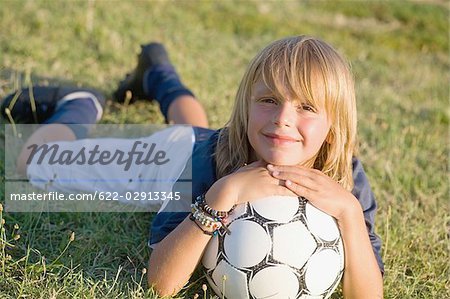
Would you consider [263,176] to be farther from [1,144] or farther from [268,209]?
[1,144]

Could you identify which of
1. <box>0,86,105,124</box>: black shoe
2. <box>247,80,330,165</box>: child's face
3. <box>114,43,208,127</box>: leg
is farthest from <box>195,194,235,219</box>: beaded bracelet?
<box>0,86,105,124</box>: black shoe

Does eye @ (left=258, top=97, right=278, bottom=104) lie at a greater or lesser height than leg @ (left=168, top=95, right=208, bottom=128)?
greater

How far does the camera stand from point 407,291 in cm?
385

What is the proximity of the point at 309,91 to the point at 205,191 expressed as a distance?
2.62 feet

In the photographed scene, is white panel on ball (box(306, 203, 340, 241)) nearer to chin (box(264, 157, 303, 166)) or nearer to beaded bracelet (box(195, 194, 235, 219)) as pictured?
chin (box(264, 157, 303, 166))

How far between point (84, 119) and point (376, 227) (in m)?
2.22

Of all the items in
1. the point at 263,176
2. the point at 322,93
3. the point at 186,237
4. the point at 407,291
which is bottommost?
the point at 407,291

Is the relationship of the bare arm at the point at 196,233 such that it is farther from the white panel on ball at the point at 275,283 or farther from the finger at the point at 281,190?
the white panel on ball at the point at 275,283

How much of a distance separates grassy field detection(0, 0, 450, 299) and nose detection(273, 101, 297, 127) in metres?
1.00

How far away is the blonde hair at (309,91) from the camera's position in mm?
3242

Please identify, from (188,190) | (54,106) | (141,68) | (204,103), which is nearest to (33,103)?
(54,106)

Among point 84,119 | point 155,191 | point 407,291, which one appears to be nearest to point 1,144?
point 84,119

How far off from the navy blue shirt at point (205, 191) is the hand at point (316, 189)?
0.48m

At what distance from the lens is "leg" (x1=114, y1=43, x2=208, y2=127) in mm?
5246
